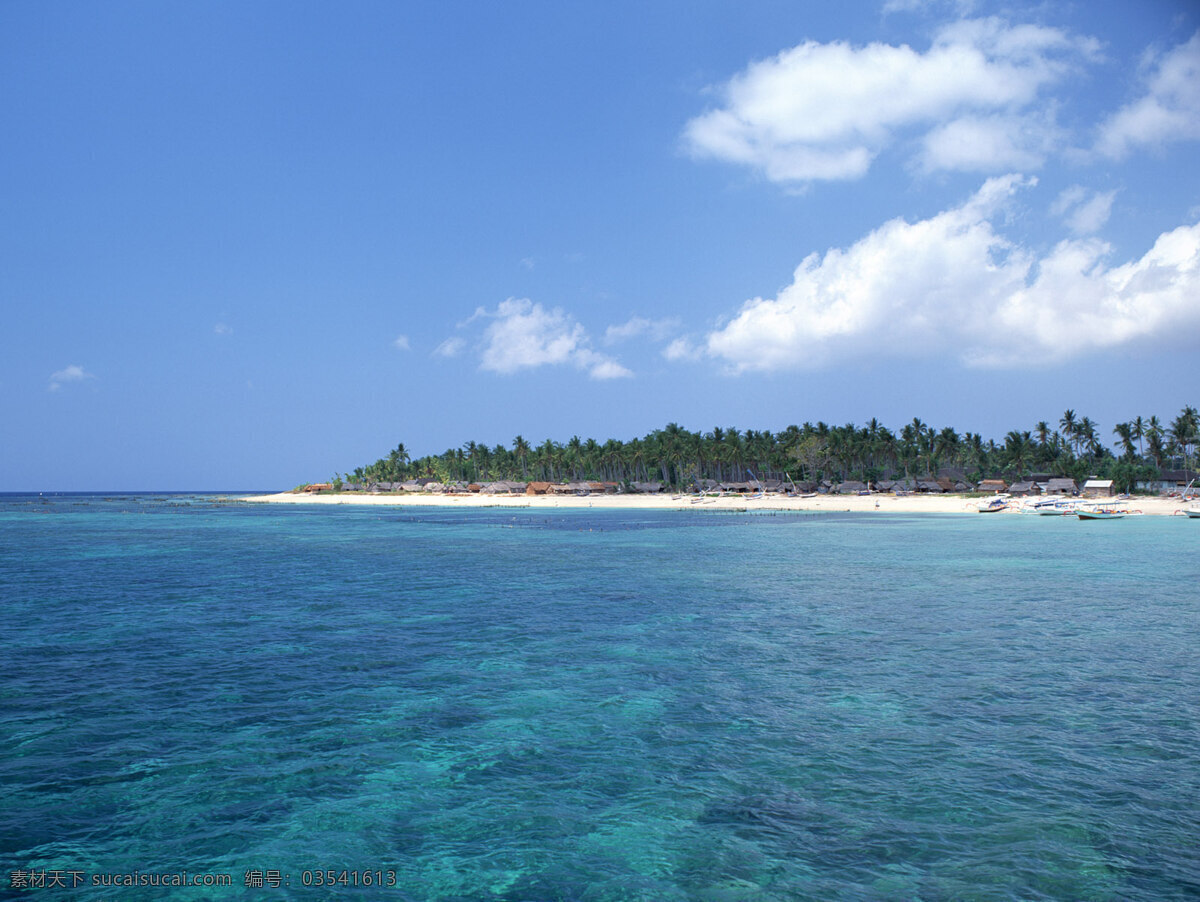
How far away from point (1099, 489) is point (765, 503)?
49.5m

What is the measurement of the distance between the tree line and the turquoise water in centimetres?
11511

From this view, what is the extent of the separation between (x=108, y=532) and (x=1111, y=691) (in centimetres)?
7874

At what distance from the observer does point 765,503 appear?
11775 centimetres

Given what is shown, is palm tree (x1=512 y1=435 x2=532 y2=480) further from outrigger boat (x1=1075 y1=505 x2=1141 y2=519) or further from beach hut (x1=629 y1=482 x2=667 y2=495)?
outrigger boat (x1=1075 y1=505 x2=1141 y2=519)

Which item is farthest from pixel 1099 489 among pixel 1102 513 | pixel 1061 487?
pixel 1102 513

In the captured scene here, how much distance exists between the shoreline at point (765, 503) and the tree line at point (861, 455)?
55.7ft

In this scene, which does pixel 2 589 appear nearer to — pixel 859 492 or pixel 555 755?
pixel 555 755

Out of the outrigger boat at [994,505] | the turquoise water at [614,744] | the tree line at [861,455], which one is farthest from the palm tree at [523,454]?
the turquoise water at [614,744]

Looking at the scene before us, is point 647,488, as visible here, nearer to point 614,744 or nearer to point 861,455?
point 861,455

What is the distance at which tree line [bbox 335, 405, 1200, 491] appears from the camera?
126000 mm

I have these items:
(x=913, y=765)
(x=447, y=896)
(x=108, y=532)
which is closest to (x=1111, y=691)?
(x=913, y=765)

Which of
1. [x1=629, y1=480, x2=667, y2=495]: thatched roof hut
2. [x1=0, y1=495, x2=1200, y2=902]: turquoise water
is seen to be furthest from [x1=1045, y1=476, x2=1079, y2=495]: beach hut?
[x1=0, y1=495, x2=1200, y2=902]: turquoise water

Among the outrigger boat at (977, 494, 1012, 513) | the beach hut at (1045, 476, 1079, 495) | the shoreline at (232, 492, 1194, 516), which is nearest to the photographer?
the outrigger boat at (977, 494, 1012, 513)

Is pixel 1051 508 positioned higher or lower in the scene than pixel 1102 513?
higher
